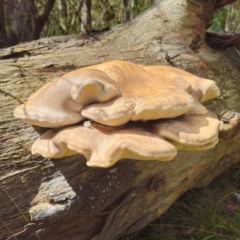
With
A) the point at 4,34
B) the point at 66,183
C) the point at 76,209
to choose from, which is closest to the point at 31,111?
the point at 66,183

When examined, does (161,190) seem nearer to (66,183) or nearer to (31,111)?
(66,183)

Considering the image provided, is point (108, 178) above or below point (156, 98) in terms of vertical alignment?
below

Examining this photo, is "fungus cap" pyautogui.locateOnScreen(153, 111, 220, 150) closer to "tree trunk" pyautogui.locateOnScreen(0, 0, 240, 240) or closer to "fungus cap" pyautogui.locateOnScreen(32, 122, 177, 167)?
"fungus cap" pyautogui.locateOnScreen(32, 122, 177, 167)

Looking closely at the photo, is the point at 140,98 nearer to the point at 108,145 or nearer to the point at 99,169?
the point at 108,145

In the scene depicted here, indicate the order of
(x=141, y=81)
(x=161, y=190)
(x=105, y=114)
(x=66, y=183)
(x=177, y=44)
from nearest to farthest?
(x=105, y=114)
(x=141, y=81)
(x=66, y=183)
(x=161, y=190)
(x=177, y=44)

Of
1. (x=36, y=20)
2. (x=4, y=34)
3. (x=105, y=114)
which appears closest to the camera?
(x=105, y=114)

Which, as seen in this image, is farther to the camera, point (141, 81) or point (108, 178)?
point (108, 178)

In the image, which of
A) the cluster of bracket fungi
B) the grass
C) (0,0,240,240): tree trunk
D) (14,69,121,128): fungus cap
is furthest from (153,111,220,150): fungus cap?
the grass
